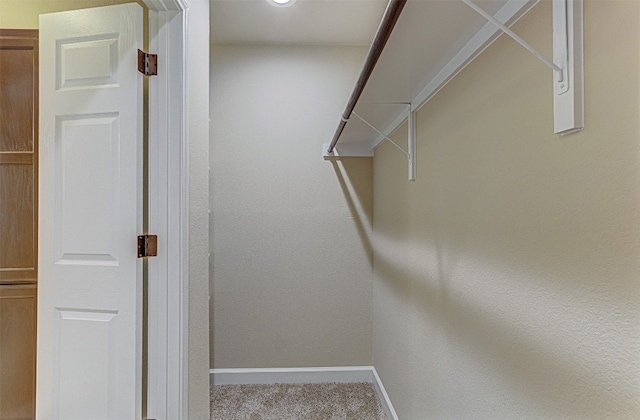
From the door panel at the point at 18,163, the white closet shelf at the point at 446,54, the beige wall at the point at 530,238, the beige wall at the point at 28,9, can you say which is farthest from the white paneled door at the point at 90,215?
the beige wall at the point at 530,238

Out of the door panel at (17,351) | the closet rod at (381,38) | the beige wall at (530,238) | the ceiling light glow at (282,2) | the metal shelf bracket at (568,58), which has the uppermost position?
the ceiling light glow at (282,2)

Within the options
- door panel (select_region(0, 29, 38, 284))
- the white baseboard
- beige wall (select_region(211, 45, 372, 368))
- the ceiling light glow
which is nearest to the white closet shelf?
the ceiling light glow

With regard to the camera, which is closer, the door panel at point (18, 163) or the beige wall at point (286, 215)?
the door panel at point (18, 163)

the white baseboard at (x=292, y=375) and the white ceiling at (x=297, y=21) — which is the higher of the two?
the white ceiling at (x=297, y=21)

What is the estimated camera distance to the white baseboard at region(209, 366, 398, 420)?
9.34ft

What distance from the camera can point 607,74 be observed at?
0.67 metres

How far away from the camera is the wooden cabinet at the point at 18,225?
1.90 m

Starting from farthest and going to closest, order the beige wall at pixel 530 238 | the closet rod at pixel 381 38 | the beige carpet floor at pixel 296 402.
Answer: the beige carpet floor at pixel 296 402 → the closet rod at pixel 381 38 → the beige wall at pixel 530 238

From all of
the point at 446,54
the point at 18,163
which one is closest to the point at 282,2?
the point at 446,54

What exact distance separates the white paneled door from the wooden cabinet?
47 centimetres

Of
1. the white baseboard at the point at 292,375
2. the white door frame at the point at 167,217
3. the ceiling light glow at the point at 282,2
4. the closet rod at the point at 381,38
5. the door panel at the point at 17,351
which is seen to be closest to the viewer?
the closet rod at the point at 381,38

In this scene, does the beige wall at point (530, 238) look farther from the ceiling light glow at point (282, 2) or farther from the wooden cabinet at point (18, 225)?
the wooden cabinet at point (18, 225)

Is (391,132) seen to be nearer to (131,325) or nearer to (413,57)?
(413,57)

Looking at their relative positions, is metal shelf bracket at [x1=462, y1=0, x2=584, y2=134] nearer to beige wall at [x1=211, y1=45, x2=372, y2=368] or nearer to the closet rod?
the closet rod
